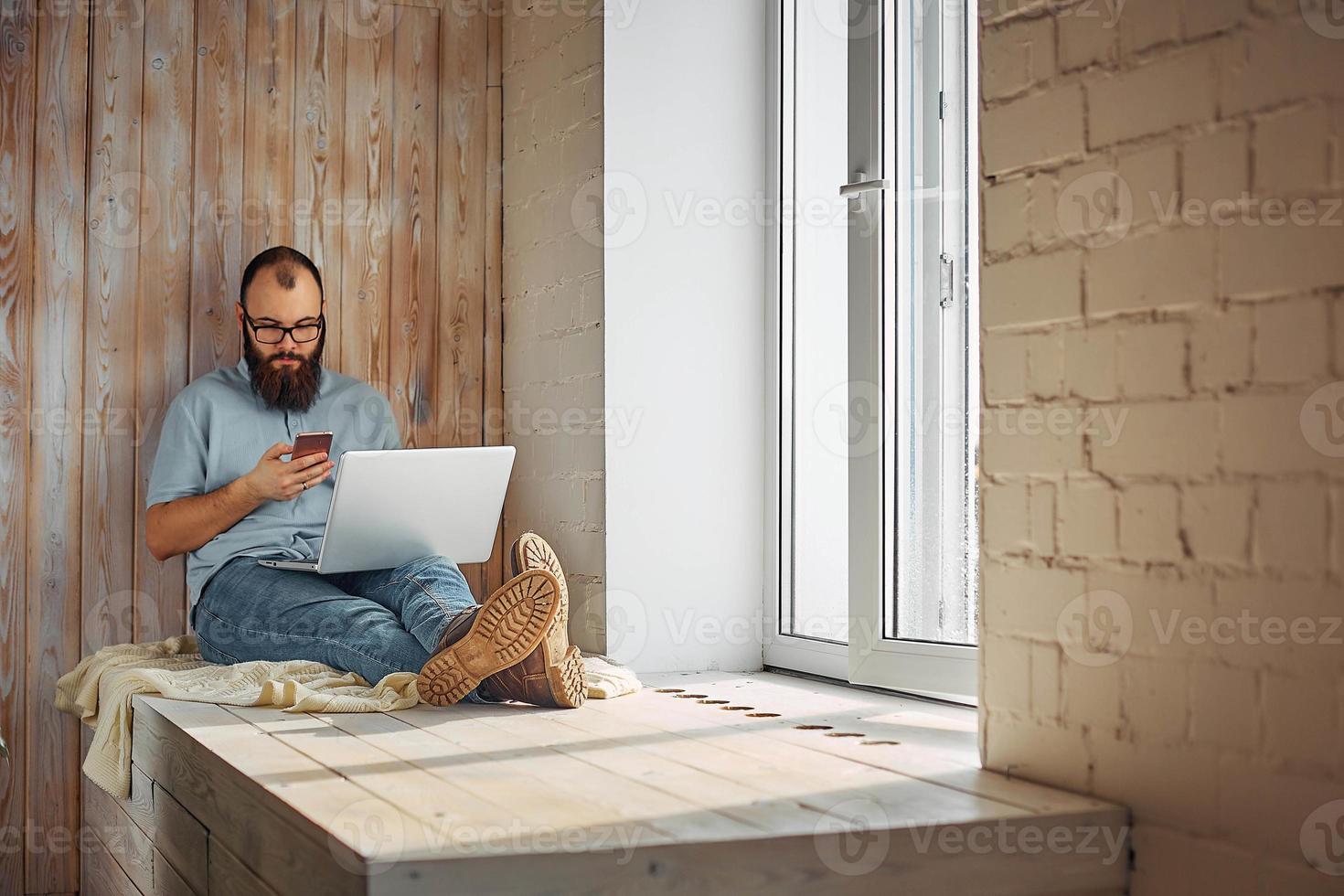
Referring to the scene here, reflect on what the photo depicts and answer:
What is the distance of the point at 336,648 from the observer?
7.86 ft

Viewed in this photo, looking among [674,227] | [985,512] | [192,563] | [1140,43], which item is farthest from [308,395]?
[1140,43]

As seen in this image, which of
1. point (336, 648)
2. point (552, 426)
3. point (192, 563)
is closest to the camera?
point (336, 648)

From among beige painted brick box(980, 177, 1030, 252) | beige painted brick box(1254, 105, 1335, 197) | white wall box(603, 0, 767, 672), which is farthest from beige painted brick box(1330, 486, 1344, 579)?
white wall box(603, 0, 767, 672)

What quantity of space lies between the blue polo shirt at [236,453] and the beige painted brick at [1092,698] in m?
1.78

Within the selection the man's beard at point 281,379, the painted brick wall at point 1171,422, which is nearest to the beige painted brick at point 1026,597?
the painted brick wall at point 1171,422

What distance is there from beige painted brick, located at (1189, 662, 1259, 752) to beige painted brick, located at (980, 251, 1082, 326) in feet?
1.64

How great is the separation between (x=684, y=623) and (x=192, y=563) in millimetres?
1122

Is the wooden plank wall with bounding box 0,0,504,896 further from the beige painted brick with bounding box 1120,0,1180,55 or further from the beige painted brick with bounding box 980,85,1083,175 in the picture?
the beige painted brick with bounding box 1120,0,1180,55

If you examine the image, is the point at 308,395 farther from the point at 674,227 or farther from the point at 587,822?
the point at 587,822

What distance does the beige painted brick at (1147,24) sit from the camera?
1.56 meters

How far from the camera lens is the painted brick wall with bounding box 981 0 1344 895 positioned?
4.56ft

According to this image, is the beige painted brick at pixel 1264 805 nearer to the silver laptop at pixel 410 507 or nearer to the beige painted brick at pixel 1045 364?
the beige painted brick at pixel 1045 364
